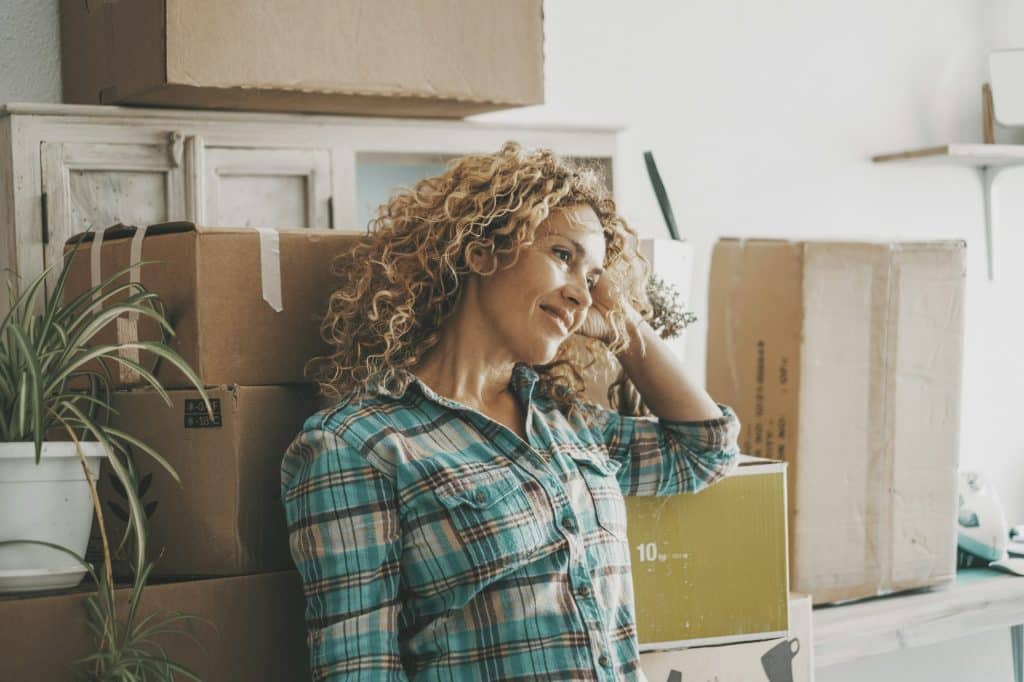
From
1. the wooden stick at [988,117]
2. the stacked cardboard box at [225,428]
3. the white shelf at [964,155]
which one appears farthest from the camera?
the wooden stick at [988,117]

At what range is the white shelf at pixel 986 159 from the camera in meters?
2.99

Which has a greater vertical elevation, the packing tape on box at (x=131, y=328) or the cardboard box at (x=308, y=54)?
the cardboard box at (x=308, y=54)

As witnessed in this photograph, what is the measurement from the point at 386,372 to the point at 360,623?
0.32 metres

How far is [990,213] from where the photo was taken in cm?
333

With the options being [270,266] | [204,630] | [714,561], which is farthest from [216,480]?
[714,561]

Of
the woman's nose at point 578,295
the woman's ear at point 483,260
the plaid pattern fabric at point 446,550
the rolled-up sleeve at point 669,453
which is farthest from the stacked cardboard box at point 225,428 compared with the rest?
the rolled-up sleeve at point 669,453

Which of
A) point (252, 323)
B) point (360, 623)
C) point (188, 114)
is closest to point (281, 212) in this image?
point (188, 114)

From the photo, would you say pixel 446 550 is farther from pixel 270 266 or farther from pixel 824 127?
pixel 824 127

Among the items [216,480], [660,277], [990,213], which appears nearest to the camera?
[216,480]

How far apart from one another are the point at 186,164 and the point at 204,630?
2.79 feet

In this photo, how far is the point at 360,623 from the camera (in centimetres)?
138

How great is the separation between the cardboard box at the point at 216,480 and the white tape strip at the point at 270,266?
12 cm

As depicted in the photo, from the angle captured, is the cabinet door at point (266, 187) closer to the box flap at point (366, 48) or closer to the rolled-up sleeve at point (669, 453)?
the box flap at point (366, 48)

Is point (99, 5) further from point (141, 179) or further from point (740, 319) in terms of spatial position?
point (740, 319)
